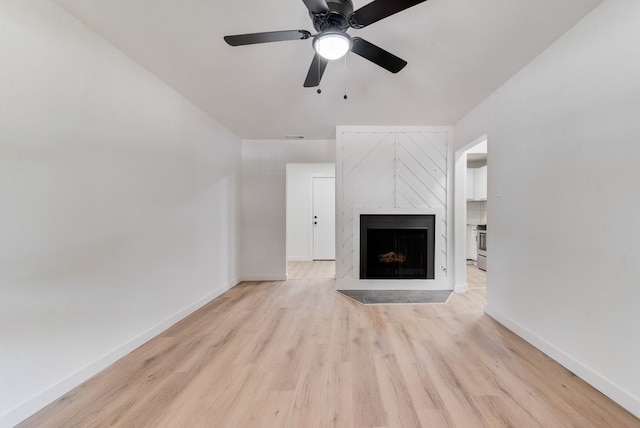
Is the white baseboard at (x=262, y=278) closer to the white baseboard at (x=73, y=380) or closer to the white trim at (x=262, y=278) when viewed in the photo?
the white trim at (x=262, y=278)

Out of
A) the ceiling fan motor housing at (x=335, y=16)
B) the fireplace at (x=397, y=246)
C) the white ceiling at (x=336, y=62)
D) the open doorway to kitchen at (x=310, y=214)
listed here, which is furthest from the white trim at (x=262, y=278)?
the ceiling fan motor housing at (x=335, y=16)

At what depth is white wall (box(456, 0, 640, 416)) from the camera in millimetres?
1401

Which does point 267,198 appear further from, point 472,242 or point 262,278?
point 472,242

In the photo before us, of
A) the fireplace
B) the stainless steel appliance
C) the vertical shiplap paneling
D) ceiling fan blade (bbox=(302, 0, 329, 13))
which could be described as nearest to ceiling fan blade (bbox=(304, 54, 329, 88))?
ceiling fan blade (bbox=(302, 0, 329, 13))

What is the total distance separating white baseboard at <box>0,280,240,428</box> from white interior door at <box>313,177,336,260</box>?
3.82m

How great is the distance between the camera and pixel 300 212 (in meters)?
6.00

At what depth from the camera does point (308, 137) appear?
13.3ft

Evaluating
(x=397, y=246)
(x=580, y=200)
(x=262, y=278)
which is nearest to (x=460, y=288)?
(x=397, y=246)

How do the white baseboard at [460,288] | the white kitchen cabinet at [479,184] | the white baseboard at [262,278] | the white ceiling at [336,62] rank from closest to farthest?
1. the white ceiling at [336,62]
2. the white baseboard at [460,288]
3. the white baseboard at [262,278]
4. the white kitchen cabinet at [479,184]

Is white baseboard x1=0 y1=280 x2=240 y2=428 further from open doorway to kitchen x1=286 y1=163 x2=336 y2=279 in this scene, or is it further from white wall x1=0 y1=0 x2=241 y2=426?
open doorway to kitchen x1=286 y1=163 x2=336 y2=279

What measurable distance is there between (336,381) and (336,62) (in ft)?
7.70

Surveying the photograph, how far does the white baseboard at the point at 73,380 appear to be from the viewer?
4.20 ft

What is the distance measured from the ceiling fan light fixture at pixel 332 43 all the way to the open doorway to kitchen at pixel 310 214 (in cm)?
448

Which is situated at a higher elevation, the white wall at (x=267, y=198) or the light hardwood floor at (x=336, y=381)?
the white wall at (x=267, y=198)
